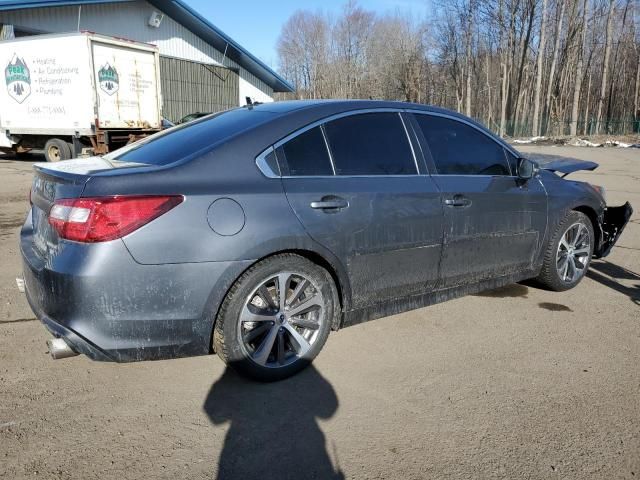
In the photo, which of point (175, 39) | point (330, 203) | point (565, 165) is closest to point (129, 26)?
point (175, 39)

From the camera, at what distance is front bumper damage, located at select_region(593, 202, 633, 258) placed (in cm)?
527

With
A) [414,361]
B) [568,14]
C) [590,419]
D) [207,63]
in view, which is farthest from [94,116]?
[568,14]

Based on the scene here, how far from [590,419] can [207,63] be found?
83.0 feet

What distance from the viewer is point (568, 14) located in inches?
2144

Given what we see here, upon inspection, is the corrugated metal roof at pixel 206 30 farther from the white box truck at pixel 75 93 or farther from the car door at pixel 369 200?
the car door at pixel 369 200

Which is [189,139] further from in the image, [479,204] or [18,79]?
[18,79]

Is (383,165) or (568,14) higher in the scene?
(568,14)

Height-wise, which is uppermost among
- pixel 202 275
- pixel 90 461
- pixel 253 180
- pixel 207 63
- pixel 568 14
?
pixel 568 14

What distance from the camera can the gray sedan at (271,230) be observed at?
2.65m

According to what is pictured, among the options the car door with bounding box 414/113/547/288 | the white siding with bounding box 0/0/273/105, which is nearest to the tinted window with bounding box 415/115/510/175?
the car door with bounding box 414/113/547/288

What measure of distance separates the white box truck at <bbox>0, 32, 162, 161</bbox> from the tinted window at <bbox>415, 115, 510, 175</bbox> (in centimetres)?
1266

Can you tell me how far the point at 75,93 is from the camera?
14.3 m

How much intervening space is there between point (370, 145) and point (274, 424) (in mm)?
1910

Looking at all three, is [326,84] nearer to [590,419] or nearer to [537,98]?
[537,98]
